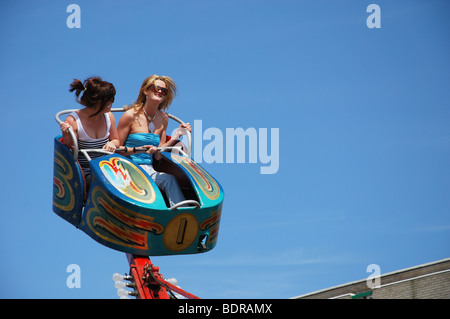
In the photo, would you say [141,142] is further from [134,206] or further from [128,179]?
[134,206]

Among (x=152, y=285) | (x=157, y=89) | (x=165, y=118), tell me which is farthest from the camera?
(x=165, y=118)

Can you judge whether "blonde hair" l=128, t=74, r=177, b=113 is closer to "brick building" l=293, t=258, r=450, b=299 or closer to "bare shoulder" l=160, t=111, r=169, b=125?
"bare shoulder" l=160, t=111, r=169, b=125

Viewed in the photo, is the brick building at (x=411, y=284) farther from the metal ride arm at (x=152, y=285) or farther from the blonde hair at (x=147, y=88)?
the metal ride arm at (x=152, y=285)

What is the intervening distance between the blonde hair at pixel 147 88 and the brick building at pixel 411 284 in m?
5.53

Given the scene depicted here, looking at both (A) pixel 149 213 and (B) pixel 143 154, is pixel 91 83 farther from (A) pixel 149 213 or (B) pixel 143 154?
(A) pixel 149 213

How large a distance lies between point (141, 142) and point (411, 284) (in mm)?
6757

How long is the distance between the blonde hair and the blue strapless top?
0.47 meters

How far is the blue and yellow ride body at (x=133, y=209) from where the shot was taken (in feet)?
41.6

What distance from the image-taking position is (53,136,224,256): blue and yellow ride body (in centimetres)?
1268

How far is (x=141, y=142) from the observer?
14.3 m

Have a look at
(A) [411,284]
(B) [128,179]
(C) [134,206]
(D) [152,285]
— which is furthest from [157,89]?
(A) [411,284]

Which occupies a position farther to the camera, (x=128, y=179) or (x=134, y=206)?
(x=128, y=179)
